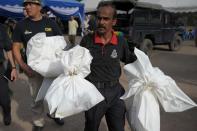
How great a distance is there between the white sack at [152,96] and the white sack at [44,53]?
82 centimetres

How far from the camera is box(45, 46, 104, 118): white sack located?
10.2ft

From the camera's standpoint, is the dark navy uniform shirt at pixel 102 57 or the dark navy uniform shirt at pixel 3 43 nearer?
the dark navy uniform shirt at pixel 102 57

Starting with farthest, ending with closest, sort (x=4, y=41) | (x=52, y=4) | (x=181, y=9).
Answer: (x=181, y=9), (x=52, y=4), (x=4, y=41)

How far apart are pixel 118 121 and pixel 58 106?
716 mm

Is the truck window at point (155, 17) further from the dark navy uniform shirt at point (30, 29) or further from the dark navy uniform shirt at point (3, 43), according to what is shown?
the dark navy uniform shirt at point (30, 29)

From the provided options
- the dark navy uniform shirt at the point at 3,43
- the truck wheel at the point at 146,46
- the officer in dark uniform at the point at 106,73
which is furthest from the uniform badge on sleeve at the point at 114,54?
the truck wheel at the point at 146,46

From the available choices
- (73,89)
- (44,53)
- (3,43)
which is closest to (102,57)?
(73,89)

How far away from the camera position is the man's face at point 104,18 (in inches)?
131

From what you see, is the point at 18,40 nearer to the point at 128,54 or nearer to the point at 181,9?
the point at 128,54

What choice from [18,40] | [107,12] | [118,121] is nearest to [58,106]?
[118,121]

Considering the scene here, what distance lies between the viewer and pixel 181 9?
72.9 ft

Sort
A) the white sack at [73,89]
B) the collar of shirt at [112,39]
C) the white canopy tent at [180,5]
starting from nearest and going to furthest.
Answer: the white sack at [73,89], the collar of shirt at [112,39], the white canopy tent at [180,5]

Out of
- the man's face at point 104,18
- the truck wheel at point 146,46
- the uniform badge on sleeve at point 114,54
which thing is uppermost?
the man's face at point 104,18

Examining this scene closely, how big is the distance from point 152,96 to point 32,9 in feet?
5.84
